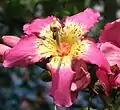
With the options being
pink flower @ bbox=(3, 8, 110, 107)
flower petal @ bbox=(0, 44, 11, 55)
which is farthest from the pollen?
flower petal @ bbox=(0, 44, 11, 55)

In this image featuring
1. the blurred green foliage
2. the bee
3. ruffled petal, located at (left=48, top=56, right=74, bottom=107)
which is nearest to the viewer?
ruffled petal, located at (left=48, top=56, right=74, bottom=107)

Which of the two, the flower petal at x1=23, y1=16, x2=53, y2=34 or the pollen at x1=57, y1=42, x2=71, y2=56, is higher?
the flower petal at x1=23, y1=16, x2=53, y2=34

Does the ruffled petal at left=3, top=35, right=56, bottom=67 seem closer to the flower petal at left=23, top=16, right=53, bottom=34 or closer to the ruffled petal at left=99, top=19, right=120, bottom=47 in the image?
the flower petal at left=23, top=16, right=53, bottom=34

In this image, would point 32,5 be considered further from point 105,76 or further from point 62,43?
point 105,76

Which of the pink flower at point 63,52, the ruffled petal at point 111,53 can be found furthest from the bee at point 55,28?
the ruffled petal at point 111,53

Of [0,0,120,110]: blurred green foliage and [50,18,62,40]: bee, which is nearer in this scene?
[50,18,62,40]: bee

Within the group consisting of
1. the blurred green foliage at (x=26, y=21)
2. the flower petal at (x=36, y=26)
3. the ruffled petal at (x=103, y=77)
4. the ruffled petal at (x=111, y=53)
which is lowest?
the ruffled petal at (x=103, y=77)

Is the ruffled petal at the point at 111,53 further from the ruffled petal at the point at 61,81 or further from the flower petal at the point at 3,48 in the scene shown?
the flower petal at the point at 3,48
